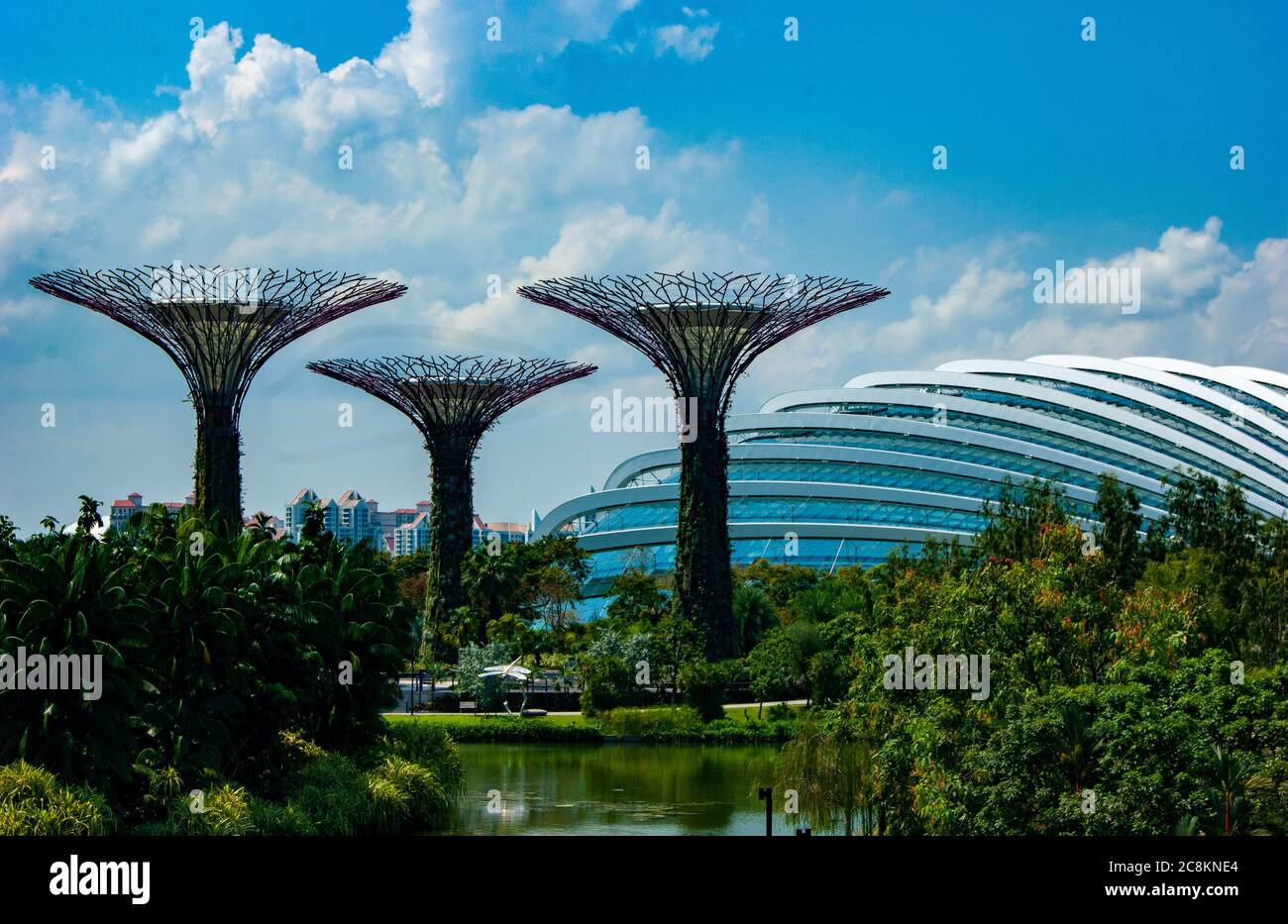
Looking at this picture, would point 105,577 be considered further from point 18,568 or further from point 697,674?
point 697,674

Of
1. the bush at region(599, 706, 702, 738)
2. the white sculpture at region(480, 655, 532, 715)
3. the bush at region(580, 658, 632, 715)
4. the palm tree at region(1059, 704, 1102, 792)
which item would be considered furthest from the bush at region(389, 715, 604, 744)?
the palm tree at region(1059, 704, 1102, 792)

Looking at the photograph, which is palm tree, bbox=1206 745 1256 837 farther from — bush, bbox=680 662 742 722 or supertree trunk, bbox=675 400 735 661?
supertree trunk, bbox=675 400 735 661

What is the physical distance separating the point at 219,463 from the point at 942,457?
4251cm

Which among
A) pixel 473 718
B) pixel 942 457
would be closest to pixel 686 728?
pixel 473 718

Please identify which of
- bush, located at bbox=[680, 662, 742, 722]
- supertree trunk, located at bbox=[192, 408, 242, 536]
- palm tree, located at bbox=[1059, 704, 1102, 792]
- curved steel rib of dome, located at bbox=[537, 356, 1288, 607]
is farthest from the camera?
curved steel rib of dome, located at bbox=[537, 356, 1288, 607]

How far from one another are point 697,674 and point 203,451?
67.9 ft

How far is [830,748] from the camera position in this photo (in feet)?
95.1

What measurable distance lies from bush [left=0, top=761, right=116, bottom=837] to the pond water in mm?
7405

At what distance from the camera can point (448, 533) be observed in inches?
2475

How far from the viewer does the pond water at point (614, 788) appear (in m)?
29.9

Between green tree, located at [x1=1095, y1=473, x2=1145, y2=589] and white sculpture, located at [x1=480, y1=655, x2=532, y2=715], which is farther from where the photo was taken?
white sculpture, located at [x1=480, y1=655, x2=532, y2=715]

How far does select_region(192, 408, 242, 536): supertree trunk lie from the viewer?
5422cm

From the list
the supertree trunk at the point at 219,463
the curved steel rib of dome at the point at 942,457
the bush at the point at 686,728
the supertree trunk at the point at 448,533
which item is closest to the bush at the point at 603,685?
the bush at the point at 686,728
